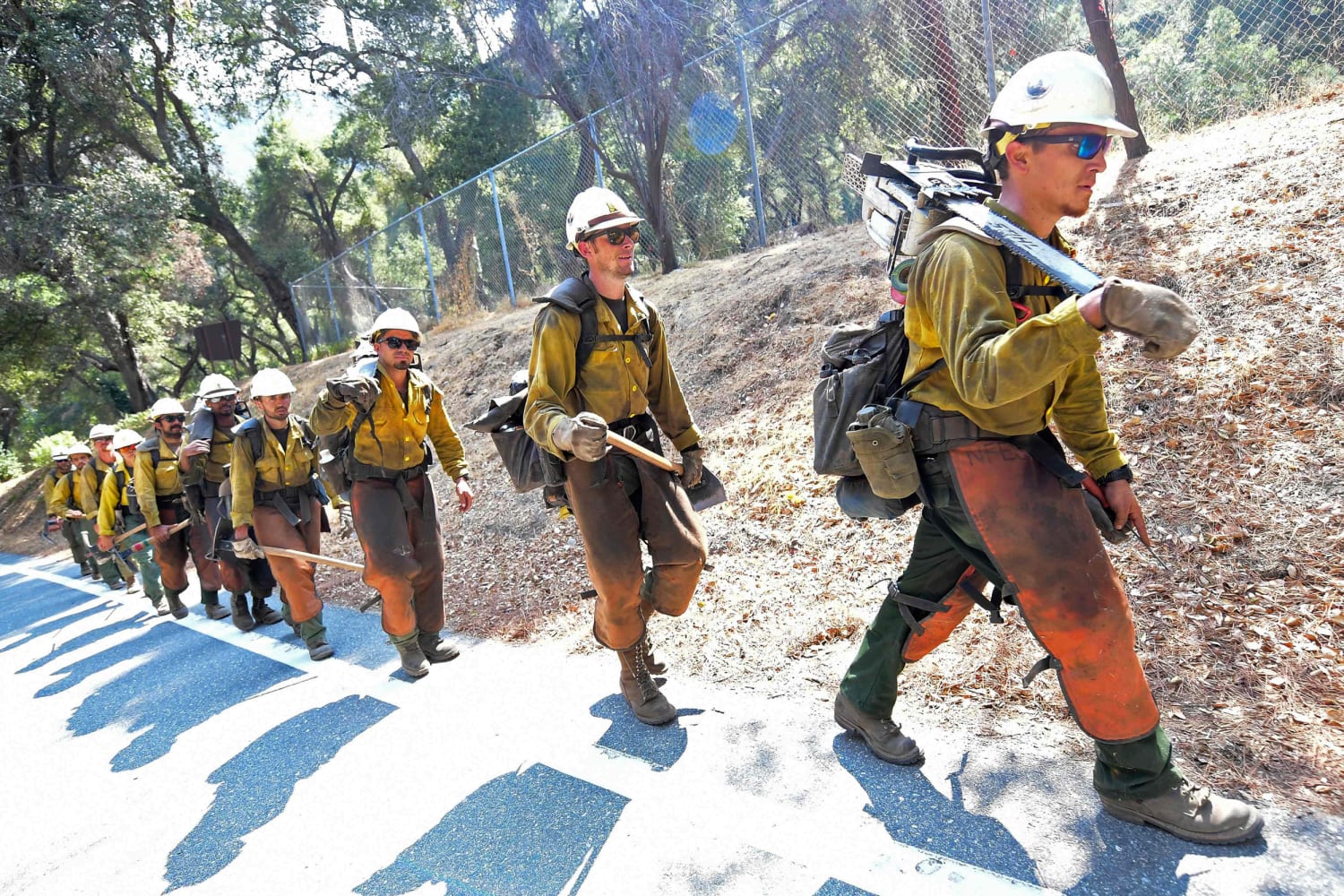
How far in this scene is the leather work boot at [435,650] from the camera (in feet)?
18.0

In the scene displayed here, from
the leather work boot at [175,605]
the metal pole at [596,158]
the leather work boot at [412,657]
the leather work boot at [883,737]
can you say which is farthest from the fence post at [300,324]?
the leather work boot at [883,737]

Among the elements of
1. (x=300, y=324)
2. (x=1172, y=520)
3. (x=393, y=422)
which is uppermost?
(x=300, y=324)

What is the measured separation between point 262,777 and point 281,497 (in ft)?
9.39

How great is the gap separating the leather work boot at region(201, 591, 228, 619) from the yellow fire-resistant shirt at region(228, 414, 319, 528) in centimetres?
240

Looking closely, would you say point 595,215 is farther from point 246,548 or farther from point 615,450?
point 246,548

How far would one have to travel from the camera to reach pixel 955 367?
7.77 feet

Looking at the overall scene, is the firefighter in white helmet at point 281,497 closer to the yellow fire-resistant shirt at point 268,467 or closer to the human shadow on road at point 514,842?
the yellow fire-resistant shirt at point 268,467

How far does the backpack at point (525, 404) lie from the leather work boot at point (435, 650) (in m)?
1.85

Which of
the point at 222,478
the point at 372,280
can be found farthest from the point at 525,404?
the point at 372,280

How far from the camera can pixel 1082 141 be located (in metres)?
2.46

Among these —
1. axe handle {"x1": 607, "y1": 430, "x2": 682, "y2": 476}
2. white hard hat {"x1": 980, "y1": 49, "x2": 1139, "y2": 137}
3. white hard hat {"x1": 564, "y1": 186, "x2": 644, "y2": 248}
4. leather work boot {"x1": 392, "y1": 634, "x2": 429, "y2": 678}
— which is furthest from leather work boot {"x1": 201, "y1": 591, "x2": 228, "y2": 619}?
white hard hat {"x1": 980, "y1": 49, "x2": 1139, "y2": 137}

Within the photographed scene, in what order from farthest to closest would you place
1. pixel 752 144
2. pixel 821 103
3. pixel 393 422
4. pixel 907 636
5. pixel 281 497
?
pixel 752 144 < pixel 821 103 < pixel 281 497 < pixel 393 422 < pixel 907 636

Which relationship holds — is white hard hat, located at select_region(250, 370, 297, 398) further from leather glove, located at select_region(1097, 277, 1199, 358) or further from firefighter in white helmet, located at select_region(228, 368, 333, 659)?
leather glove, located at select_region(1097, 277, 1199, 358)

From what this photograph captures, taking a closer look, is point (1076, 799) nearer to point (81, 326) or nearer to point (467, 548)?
point (467, 548)
